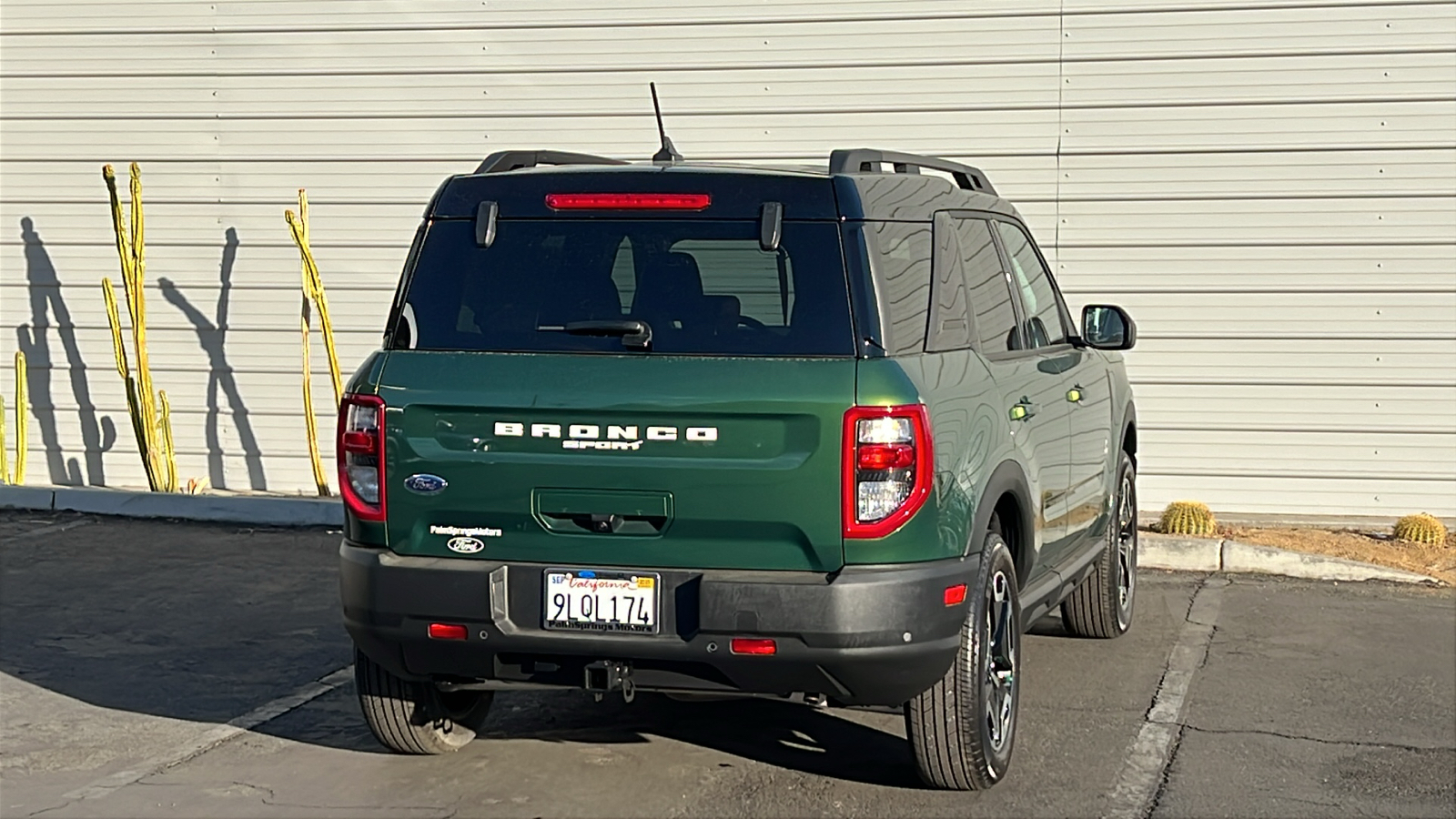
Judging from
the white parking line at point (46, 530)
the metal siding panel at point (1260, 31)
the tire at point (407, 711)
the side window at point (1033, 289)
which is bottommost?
the white parking line at point (46, 530)

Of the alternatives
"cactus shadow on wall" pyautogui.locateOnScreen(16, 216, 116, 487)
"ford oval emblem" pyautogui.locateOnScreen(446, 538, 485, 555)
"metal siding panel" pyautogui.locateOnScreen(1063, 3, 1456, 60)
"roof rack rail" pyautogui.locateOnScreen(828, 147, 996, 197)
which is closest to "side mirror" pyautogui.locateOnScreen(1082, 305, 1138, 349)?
"roof rack rail" pyautogui.locateOnScreen(828, 147, 996, 197)

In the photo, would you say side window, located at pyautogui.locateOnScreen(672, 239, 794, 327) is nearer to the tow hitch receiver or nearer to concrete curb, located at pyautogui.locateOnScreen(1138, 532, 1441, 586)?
the tow hitch receiver

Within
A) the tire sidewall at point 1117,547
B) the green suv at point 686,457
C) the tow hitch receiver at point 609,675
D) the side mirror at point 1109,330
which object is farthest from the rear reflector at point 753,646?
the tire sidewall at point 1117,547

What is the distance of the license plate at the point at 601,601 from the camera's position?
4.96 metres

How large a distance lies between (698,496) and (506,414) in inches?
23.3

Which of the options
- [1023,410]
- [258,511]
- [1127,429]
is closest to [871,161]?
[1023,410]

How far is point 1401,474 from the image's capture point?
35.7 feet

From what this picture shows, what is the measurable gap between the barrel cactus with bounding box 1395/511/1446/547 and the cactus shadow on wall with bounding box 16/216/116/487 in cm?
848

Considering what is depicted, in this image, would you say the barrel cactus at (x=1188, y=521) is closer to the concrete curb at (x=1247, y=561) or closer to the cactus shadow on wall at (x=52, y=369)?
the concrete curb at (x=1247, y=561)

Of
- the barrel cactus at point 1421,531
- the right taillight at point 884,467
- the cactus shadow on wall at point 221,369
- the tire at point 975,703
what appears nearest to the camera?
the right taillight at point 884,467

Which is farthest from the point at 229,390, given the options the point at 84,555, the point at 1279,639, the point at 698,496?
the point at 698,496

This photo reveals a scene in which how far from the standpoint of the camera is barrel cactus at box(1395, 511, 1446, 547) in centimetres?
1030

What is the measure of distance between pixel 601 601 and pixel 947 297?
58.9 inches

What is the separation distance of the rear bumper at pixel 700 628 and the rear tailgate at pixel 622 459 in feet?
0.26
